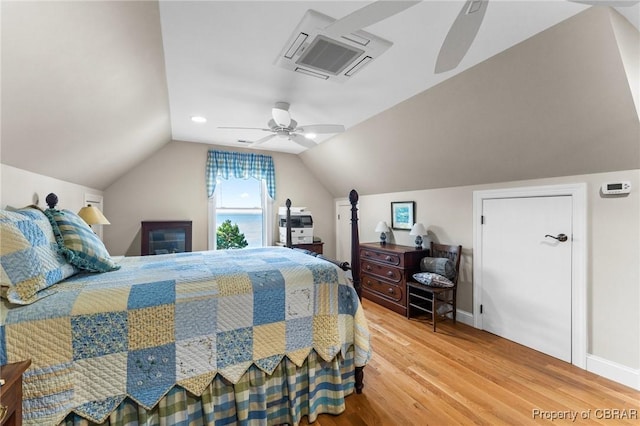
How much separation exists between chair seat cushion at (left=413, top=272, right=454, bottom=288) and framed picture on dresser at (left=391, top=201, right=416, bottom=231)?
957 millimetres

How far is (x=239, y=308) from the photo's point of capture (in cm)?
156

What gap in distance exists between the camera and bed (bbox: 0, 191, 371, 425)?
1.19m

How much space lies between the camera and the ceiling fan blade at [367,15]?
3.30 feet

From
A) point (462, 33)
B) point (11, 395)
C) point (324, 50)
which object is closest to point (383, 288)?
point (324, 50)

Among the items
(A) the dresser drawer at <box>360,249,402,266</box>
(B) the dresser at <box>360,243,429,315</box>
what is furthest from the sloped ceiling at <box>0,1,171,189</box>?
(A) the dresser drawer at <box>360,249,402,266</box>

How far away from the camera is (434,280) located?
3.04m

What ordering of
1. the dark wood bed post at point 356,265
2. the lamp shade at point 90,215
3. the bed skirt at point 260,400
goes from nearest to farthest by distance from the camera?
the bed skirt at point 260,400
the dark wood bed post at point 356,265
the lamp shade at point 90,215

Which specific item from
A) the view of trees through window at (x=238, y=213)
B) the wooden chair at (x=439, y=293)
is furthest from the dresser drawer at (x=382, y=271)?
the view of trees through window at (x=238, y=213)

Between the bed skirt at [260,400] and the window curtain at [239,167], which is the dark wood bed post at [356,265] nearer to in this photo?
the bed skirt at [260,400]

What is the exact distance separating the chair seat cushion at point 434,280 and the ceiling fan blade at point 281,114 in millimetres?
2303

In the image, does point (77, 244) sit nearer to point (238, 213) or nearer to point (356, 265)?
point (356, 265)

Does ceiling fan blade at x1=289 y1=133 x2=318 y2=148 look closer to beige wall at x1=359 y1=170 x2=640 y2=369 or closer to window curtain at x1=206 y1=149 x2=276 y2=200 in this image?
window curtain at x1=206 y1=149 x2=276 y2=200

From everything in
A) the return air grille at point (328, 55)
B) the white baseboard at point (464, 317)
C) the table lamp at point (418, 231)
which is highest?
the return air grille at point (328, 55)

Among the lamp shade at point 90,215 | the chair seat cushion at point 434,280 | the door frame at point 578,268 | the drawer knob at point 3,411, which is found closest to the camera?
the drawer knob at point 3,411
